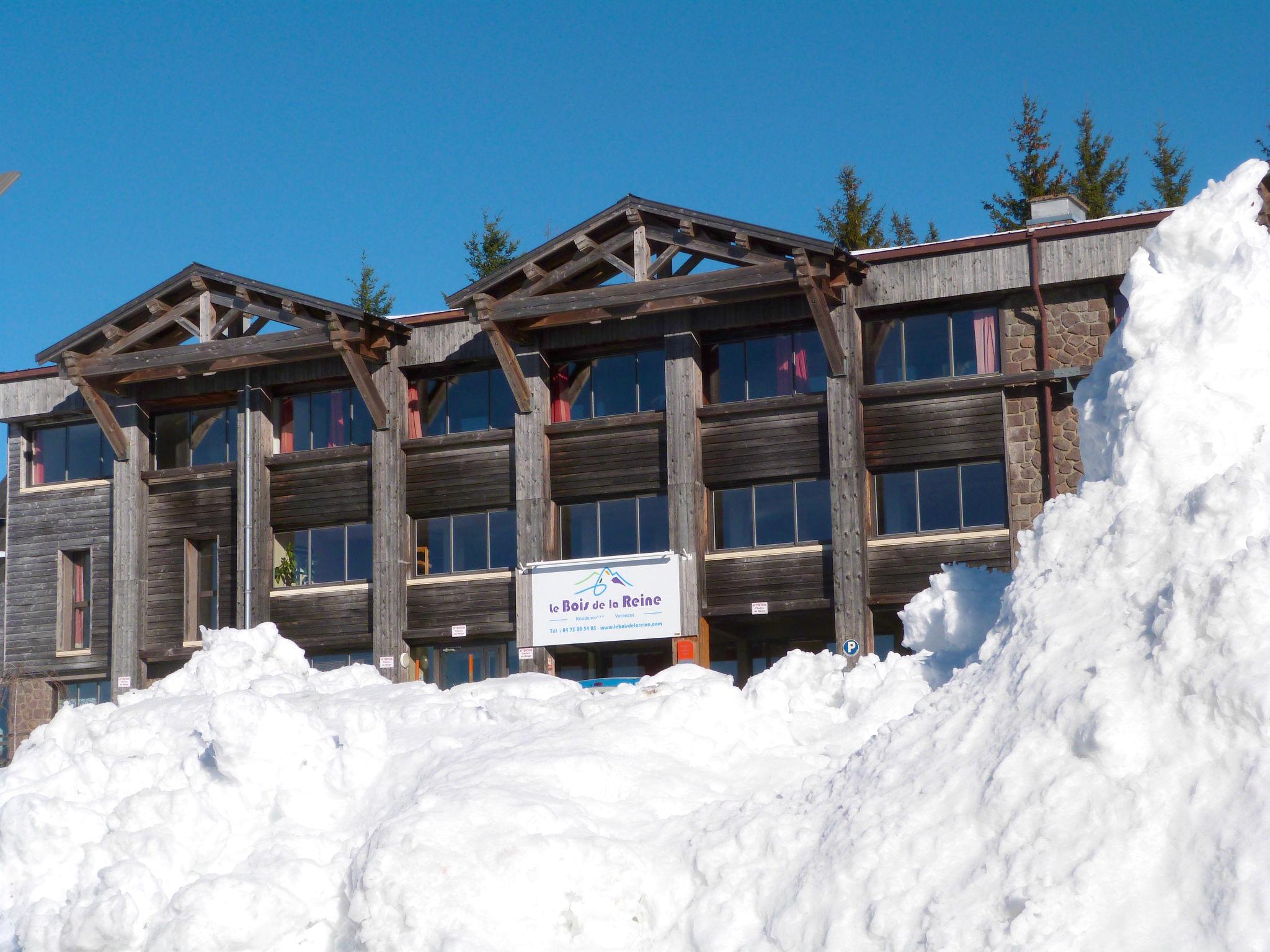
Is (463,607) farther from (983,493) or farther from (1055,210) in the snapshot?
(1055,210)

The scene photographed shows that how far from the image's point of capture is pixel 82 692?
108 ft

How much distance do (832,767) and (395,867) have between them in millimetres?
2461

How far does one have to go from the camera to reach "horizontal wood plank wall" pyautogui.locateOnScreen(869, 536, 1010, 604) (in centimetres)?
2627

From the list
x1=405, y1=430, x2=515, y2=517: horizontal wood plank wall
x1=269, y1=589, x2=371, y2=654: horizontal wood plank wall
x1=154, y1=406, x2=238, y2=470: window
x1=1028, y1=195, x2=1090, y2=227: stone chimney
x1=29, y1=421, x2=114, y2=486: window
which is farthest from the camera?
x1=29, y1=421, x2=114, y2=486: window

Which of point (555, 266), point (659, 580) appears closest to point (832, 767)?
point (659, 580)

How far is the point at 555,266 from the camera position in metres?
29.0

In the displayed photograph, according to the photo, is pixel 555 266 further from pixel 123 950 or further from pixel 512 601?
pixel 123 950

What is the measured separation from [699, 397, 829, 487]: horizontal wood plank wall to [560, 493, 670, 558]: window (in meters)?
1.23

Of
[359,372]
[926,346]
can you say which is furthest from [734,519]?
[359,372]

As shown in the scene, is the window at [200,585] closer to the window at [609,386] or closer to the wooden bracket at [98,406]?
the wooden bracket at [98,406]

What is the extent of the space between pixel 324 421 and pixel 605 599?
752cm

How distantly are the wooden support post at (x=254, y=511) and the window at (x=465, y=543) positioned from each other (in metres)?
3.18

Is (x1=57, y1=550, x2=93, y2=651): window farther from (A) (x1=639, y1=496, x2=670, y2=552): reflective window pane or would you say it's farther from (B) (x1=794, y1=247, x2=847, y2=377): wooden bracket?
(B) (x1=794, y1=247, x2=847, y2=377): wooden bracket

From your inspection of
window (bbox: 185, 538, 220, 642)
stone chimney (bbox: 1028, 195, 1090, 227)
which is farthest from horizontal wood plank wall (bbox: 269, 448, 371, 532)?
stone chimney (bbox: 1028, 195, 1090, 227)
